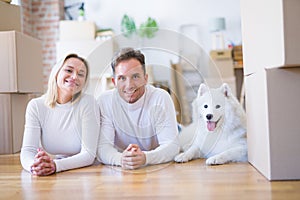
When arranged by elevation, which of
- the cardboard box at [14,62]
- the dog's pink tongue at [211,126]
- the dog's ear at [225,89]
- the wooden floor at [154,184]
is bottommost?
the wooden floor at [154,184]

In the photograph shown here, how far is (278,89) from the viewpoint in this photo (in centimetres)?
111

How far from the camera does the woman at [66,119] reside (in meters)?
1.45

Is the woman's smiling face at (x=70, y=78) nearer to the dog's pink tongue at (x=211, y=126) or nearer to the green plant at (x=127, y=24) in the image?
the dog's pink tongue at (x=211, y=126)

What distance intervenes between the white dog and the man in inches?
5.2

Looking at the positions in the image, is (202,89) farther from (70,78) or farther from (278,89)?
(70,78)

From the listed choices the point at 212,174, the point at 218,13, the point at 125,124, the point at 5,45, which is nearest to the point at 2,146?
the point at 5,45

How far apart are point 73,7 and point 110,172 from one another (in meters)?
3.21

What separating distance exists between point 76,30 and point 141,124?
101 inches

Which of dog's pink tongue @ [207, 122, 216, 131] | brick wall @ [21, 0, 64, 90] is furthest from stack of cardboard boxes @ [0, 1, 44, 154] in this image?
brick wall @ [21, 0, 64, 90]

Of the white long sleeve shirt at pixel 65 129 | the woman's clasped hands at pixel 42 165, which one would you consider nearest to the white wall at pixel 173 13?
the white long sleeve shirt at pixel 65 129

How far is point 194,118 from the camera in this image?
1.62 metres

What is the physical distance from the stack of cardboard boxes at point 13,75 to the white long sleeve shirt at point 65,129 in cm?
60

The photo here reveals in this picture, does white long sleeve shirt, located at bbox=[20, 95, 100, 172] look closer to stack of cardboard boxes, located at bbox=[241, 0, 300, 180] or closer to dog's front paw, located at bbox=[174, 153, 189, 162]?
dog's front paw, located at bbox=[174, 153, 189, 162]

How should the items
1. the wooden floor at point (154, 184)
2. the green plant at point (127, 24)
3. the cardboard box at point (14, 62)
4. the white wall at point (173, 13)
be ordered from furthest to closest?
the white wall at point (173, 13)
the green plant at point (127, 24)
the cardboard box at point (14, 62)
the wooden floor at point (154, 184)
